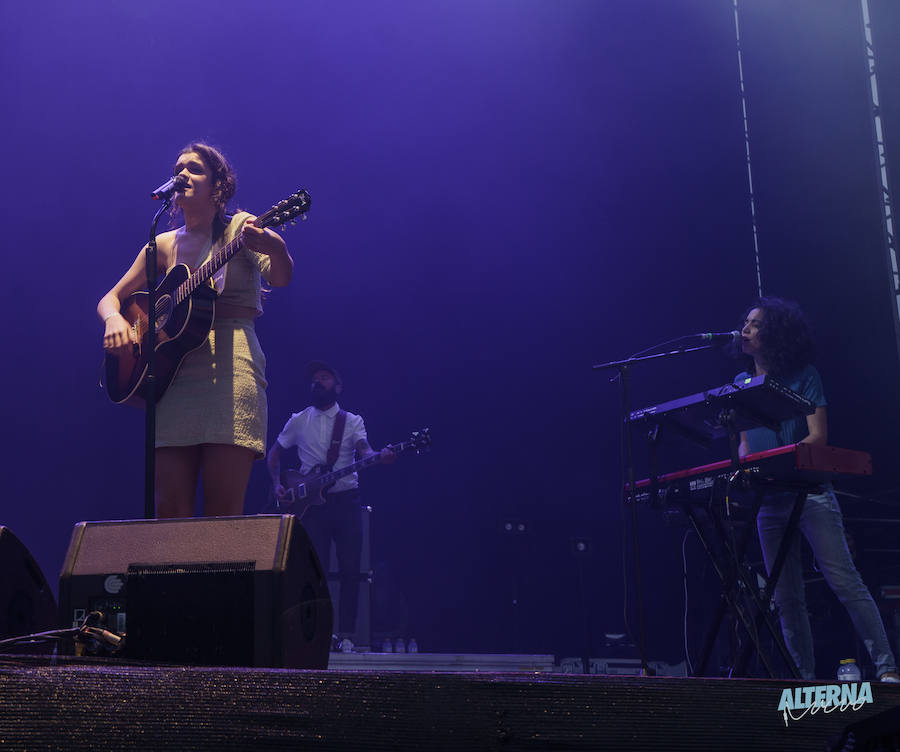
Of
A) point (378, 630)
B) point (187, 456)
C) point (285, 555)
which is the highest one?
point (187, 456)

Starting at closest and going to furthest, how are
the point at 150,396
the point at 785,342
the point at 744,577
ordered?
the point at 150,396 < the point at 744,577 < the point at 785,342

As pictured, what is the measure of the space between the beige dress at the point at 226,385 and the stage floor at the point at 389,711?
144cm

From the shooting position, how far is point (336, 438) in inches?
281

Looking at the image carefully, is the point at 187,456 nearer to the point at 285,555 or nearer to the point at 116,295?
the point at 116,295

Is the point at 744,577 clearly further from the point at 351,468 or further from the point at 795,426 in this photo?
the point at 351,468

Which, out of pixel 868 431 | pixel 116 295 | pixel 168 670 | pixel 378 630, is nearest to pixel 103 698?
pixel 168 670

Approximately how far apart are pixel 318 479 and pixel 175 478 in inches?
177

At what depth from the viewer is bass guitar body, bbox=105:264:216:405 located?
2715 mm

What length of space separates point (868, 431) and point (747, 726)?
560 cm

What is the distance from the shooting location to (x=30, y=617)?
1.94 metres

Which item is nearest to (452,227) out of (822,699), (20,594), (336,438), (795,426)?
(336,438)

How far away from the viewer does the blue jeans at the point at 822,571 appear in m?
3.75

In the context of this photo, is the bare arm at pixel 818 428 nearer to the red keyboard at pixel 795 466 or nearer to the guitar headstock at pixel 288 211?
the red keyboard at pixel 795 466

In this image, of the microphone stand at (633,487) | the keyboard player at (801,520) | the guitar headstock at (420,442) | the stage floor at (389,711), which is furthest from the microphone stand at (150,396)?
the guitar headstock at (420,442)
